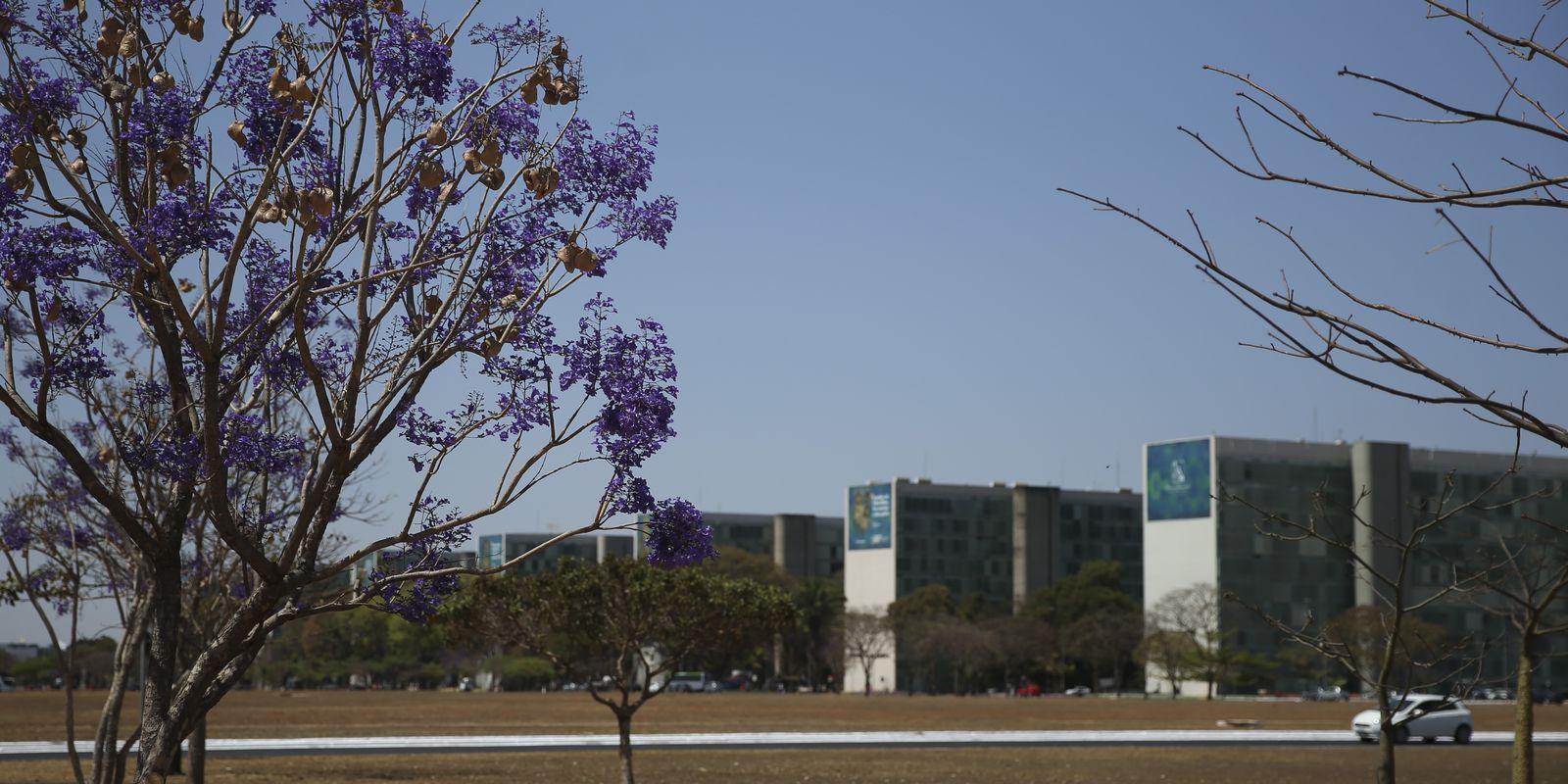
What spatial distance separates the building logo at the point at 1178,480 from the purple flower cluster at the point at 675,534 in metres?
114

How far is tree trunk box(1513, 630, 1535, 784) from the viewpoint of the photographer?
9555 millimetres

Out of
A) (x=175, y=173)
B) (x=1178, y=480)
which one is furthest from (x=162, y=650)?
(x=1178, y=480)

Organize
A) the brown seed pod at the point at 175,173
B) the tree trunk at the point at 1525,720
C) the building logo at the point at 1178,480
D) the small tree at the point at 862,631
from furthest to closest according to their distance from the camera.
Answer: the small tree at the point at 862,631 < the building logo at the point at 1178,480 < the tree trunk at the point at 1525,720 < the brown seed pod at the point at 175,173

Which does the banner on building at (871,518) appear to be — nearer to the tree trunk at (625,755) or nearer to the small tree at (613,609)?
the small tree at (613,609)

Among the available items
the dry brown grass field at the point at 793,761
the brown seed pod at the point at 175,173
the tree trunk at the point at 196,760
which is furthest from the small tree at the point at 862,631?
the brown seed pod at the point at 175,173

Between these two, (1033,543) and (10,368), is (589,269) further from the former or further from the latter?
(1033,543)

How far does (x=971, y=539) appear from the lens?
542ft

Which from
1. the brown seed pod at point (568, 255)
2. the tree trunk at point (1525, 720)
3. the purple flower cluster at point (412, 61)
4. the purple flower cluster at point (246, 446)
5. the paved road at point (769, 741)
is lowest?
the paved road at point (769, 741)

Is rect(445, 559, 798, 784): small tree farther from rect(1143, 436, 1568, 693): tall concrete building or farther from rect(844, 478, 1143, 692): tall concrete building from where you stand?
rect(844, 478, 1143, 692): tall concrete building

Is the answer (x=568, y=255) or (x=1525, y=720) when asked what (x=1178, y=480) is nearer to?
(x=1525, y=720)

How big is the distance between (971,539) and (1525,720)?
156489 millimetres

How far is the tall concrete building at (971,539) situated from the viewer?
527 ft

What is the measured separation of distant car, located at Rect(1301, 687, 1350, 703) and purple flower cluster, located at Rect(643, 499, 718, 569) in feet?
344

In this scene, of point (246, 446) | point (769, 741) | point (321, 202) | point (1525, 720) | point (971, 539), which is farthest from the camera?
point (971, 539)
